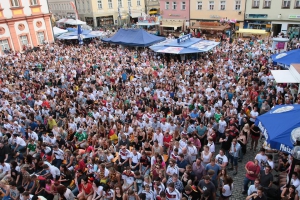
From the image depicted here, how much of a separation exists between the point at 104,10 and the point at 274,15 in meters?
27.8

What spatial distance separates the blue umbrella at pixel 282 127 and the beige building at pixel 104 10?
41300mm

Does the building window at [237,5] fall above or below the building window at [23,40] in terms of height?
above

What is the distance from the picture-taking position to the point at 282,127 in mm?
5699

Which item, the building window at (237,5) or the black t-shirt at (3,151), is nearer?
the black t-shirt at (3,151)

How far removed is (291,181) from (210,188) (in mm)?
1862

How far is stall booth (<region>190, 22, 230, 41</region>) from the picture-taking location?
2950 centimetres

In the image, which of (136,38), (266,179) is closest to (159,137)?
(266,179)

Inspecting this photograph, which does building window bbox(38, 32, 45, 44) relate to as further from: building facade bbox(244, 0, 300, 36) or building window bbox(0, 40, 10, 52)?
building facade bbox(244, 0, 300, 36)

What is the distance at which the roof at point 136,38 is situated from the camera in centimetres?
2270

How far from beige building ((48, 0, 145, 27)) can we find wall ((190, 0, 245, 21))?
14333 mm

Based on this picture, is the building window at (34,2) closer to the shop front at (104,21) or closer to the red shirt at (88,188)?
the shop front at (104,21)

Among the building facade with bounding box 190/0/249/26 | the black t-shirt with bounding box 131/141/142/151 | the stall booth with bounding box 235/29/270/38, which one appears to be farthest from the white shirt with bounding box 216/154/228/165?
the building facade with bounding box 190/0/249/26

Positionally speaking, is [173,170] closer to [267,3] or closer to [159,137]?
[159,137]

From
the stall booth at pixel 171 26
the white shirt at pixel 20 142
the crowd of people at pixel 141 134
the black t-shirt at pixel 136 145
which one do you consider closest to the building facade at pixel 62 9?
the stall booth at pixel 171 26
